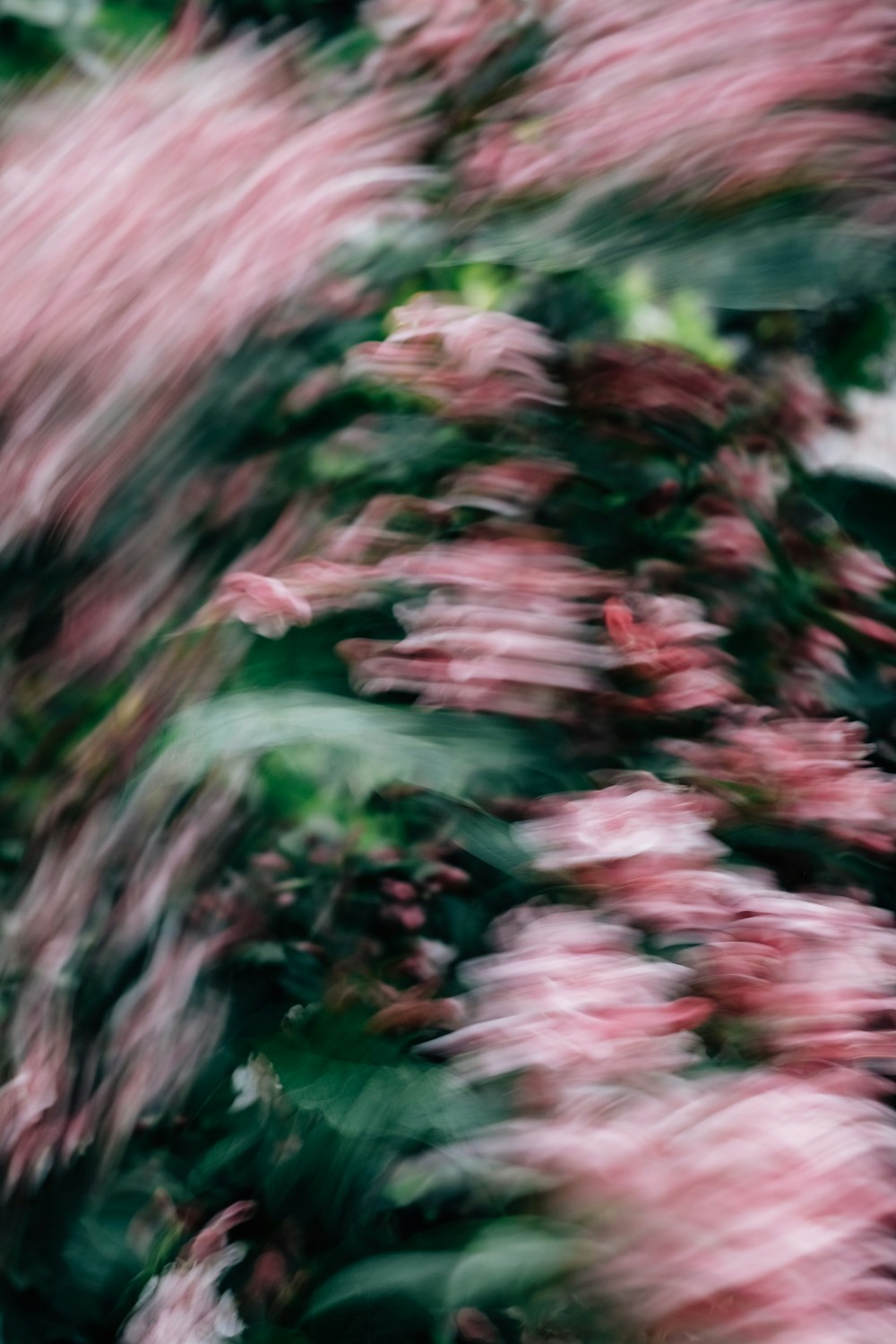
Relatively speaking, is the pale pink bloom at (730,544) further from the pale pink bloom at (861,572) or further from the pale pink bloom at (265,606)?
the pale pink bloom at (265,606)

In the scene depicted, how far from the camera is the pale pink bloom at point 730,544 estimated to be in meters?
0.86

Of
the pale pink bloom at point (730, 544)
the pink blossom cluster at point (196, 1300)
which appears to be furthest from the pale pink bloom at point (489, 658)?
the pink blossom cluster at point (196, 1300)

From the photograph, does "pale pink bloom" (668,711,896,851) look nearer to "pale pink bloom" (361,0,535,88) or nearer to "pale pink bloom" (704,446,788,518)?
"pale pink bloom" (704,446,788,518)

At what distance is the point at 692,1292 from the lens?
0.64 m

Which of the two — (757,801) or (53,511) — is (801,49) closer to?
(757,801)

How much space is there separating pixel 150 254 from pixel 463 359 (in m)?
0.24

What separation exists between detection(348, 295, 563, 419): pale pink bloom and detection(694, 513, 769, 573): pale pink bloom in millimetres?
146

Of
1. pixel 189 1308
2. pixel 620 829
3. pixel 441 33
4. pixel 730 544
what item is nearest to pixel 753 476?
pixel 730 544

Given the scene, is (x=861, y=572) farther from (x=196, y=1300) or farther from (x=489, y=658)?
(x=196, y=1300)

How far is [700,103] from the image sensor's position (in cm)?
81

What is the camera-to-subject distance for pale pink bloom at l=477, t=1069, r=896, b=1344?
631 mm

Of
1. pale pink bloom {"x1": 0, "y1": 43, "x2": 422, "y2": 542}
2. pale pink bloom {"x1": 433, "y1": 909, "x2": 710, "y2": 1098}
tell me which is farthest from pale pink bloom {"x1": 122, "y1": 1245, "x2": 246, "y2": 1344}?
pale pink bloom {"x1": 0, "y1": 43, "x2": 422, "y2": 542}

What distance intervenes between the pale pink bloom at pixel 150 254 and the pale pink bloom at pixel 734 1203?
0.56 metres

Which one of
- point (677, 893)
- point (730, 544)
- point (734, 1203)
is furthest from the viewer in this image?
point (730, 544)
